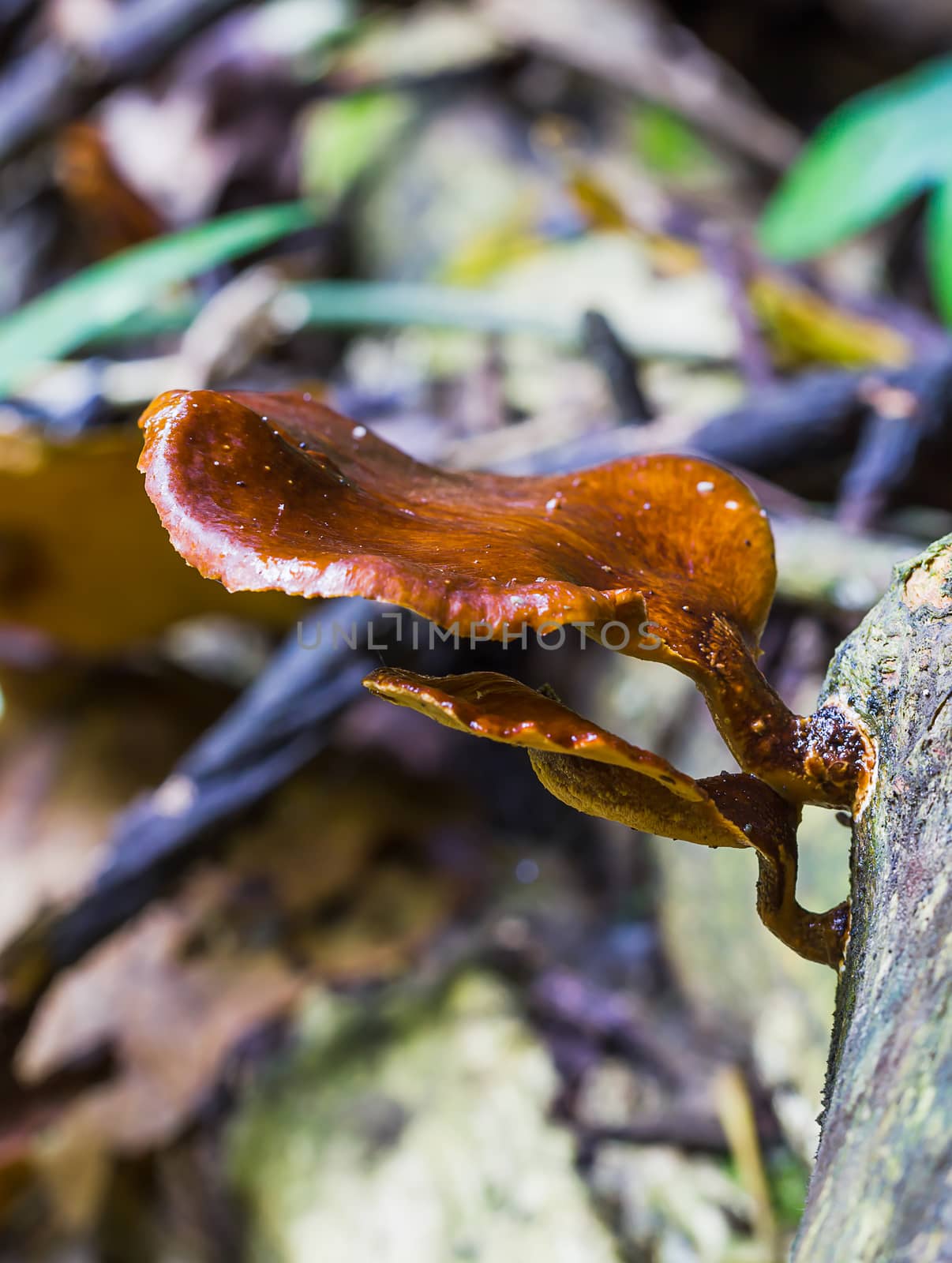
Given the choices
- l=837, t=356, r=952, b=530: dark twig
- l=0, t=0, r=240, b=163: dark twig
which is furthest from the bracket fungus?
l=0, t=0, r=240, b=163: dark twig

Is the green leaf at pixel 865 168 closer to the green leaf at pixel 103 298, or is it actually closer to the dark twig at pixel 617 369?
the dark twig at pixel 617 369

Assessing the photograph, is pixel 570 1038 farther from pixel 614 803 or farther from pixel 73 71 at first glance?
→ pixel 73 71

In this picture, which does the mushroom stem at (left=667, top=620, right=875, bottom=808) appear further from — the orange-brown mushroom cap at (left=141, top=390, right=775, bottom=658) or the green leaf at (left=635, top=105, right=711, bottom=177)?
the green leaf at (left=635, top=105, right=711, bottom=177)

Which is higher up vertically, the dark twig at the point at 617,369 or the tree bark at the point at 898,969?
the tree bark at the point at 898,969

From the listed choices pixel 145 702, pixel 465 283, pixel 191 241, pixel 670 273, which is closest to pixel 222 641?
pixel 145 702

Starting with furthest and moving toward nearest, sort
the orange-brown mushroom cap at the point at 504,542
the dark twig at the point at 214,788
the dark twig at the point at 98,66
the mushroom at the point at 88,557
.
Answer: the dark twig at the point at 98,66 → the mushroom at the point at 88,557 → the dark twig at the point at 214,788 → the orange-brown mushroom cap at the point at 504,542

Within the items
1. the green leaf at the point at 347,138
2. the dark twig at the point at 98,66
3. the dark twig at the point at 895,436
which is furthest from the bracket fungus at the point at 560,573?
the dark twig at the point at 98,66
